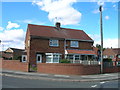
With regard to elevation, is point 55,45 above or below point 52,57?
above

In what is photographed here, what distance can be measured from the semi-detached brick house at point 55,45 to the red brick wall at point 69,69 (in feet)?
26.5

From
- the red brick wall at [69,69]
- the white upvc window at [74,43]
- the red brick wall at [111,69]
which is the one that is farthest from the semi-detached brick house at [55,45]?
the red brick wall at [69,69]

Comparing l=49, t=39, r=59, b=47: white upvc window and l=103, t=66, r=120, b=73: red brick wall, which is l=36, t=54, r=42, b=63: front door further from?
l=103, t=66, r=120, b=73: red brick wall

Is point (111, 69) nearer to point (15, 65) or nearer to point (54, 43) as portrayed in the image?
point (54, 43)

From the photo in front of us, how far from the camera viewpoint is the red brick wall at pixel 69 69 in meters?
21.6

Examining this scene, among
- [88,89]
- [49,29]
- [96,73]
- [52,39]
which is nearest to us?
[88,89]

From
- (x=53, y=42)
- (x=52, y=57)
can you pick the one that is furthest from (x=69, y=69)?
(x=53, y=42)

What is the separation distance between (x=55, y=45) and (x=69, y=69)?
11716mm

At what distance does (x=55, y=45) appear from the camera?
108 feet

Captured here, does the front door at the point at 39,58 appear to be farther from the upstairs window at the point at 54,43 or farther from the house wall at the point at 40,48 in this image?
the upstairs window at the point at 54,43

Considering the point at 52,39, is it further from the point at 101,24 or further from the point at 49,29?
the point at 101,24

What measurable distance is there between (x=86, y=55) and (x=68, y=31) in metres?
6.56

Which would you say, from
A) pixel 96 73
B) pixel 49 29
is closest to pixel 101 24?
pixel 96 73

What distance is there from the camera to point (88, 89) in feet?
37.7
